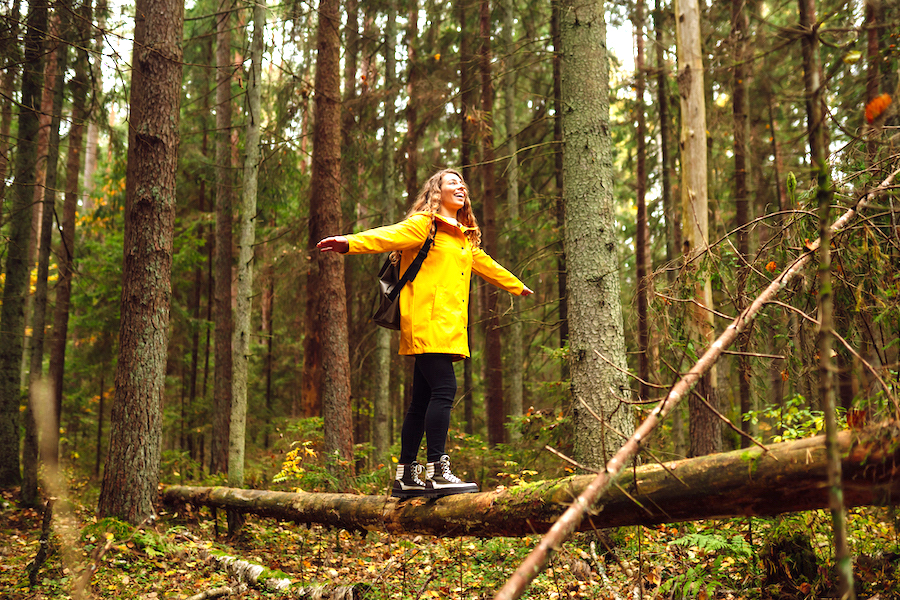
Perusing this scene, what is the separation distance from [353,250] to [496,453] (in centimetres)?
679

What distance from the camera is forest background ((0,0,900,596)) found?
8064 mm

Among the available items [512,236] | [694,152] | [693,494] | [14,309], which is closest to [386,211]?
[512,236]

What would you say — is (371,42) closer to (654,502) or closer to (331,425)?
(331,425)

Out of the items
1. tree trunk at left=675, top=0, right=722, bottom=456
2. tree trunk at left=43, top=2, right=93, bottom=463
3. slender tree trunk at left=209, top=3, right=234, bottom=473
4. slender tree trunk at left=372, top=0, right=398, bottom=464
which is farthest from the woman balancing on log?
slender tree trunk at left=209, top=3, right=234, bottom=473

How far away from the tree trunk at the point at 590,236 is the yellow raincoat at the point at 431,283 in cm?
195

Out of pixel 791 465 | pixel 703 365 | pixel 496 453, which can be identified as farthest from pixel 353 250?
pixel 496 453

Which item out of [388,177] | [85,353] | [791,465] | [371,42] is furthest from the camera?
[85,353]

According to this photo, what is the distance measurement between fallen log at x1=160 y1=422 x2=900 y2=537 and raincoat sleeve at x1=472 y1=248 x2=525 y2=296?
1902 mm

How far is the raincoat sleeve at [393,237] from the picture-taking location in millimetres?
4324

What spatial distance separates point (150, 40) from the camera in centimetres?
688

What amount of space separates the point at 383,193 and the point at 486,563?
8.19 meters

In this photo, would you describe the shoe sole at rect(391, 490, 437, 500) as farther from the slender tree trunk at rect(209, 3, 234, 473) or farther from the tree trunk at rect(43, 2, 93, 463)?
the slender tree trunk at rect(209, 3, 234, 473)

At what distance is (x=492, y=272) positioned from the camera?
5270 millimetres

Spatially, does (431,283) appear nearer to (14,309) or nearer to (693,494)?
(693,494)
